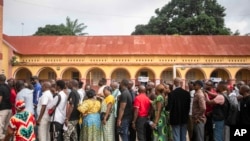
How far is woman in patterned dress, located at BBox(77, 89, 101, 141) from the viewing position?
8164 millimetres

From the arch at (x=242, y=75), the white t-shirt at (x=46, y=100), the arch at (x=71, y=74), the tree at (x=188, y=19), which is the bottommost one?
the white t-shirt at (x=46, y=100)

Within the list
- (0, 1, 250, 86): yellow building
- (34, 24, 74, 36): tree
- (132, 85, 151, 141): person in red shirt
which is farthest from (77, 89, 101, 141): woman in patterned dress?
(34, 24, 74, 36): tree

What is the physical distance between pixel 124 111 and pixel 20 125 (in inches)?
122

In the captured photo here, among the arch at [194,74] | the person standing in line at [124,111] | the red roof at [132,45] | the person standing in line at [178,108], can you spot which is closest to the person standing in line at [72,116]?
the person standing in line at [124,111]

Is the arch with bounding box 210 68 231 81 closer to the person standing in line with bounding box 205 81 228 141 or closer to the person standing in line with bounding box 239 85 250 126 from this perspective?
the person standing in line with bounding box 205 81 228 141

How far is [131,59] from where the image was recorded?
97.0 feet

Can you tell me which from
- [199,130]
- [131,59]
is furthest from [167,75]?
[199,130]

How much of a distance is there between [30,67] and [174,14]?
2222 centimetres

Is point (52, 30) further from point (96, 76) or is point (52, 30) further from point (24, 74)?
point (96, 76)

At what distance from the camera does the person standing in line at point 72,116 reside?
838 centimetres

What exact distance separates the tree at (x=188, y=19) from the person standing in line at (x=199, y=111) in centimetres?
3488

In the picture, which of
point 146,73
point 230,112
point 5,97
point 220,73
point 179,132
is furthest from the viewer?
point 220,73

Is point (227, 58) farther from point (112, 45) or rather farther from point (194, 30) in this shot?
point (194, 30)

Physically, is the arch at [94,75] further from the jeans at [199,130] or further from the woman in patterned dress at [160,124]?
the jeans at [199,130]
